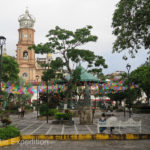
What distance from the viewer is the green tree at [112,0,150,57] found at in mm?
17141

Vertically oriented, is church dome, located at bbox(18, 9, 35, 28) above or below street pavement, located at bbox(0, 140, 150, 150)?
above

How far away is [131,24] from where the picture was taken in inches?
714

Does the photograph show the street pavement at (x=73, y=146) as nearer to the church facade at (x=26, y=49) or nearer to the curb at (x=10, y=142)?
the curb at (x=10, y=142)

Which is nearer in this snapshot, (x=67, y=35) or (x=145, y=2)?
(x=145, y=2)

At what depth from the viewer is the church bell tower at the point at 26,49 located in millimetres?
71438

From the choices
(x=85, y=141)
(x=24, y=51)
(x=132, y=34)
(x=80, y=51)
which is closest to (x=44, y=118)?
(x=80, y=51)

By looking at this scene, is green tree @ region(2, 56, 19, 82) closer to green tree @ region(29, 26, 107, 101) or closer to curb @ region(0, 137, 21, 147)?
green tree @ region(29, 26, 107, 101)

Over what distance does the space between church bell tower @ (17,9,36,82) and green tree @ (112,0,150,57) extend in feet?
180

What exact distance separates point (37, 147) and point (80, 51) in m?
19.9

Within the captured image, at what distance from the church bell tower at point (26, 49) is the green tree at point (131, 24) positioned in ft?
180

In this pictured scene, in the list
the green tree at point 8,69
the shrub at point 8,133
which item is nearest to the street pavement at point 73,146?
the shrub at point 8,133

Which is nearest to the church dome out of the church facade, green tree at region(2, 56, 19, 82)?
the church facade

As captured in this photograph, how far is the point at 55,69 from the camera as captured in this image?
99.5 ft

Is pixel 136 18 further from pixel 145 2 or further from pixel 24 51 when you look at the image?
pixel 24 51
